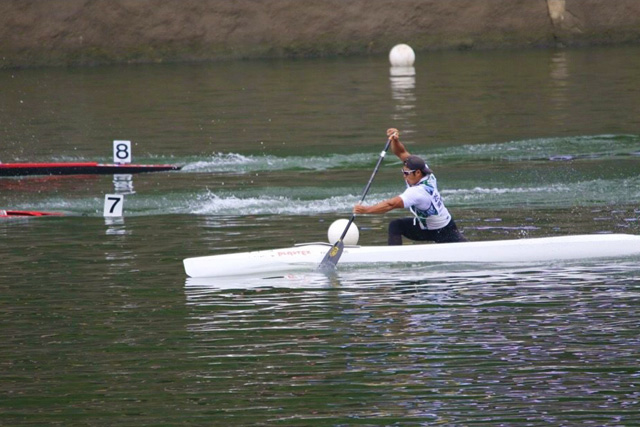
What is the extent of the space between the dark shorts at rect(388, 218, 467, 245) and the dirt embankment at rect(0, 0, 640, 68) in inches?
931

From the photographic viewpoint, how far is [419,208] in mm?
11938

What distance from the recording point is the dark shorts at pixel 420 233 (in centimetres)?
1221

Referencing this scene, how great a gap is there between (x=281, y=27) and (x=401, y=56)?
4.64 metres

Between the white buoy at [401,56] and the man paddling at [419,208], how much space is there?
65.3 ft

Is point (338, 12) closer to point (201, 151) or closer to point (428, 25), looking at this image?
point (428, 25)

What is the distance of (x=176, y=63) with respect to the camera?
115 ft

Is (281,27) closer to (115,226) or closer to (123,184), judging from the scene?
(123,184)

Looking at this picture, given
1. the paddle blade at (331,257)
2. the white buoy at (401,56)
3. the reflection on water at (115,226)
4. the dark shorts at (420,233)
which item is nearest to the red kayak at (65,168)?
the reflection on water at (115,226)

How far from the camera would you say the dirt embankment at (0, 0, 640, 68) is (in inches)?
1350

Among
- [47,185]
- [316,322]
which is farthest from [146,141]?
[316,322]

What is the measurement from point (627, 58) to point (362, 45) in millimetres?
7706

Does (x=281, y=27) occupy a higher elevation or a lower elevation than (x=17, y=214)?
higher

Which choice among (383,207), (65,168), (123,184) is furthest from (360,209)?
(65,168)


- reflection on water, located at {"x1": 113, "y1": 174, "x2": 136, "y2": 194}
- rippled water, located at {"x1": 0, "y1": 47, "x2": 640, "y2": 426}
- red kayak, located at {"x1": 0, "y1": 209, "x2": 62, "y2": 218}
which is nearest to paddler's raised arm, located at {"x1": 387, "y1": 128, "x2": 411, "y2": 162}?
rippled water, located at {"x1": 0, "y1": 47, "x2": 640, "y2": 426}
